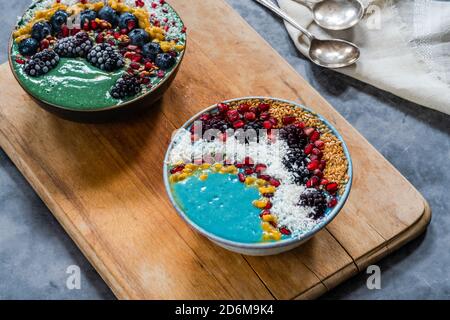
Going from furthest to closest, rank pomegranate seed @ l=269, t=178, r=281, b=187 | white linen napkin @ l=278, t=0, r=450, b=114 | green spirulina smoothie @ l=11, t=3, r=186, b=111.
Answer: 1. white linen napkin @ l=278, t=0, r=450, b=114
2. green spirulina smoothie @ l=11, t=3, r=186, b=111
3. pomegranate seed @ l=269, t=178, r=281, b=187

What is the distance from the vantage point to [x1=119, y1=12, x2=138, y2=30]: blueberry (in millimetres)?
2898

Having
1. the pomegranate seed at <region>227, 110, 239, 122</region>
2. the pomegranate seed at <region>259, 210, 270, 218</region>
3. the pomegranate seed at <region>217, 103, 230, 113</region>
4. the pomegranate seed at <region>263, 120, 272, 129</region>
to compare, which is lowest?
the pomegranate seed at <region>259, 210, 270, 218</region>

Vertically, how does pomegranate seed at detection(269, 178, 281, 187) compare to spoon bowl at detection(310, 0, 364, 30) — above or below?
above

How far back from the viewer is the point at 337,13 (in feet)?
11.2

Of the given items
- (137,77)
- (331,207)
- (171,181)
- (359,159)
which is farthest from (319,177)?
(137,77)

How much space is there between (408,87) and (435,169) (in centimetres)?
42

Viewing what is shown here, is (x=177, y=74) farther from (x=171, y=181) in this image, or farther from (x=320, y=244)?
(x=320, y=244)

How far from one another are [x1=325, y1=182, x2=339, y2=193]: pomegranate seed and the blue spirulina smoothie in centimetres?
26

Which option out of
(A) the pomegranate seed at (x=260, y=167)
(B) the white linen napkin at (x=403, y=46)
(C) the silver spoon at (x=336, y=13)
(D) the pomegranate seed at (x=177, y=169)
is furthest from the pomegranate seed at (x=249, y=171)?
(C) the silver spoon at (x=336, y=13)

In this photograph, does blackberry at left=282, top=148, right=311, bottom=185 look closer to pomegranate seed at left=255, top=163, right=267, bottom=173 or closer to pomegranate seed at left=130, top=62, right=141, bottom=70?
pomegranate seed at left=255, top=163, right=267, bottom=173

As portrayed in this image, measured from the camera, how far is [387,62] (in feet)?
10.6

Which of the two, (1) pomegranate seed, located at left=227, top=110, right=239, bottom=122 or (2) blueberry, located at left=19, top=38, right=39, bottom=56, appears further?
(2) blueberry, located at left=19, top=38, right=39, bottom=56

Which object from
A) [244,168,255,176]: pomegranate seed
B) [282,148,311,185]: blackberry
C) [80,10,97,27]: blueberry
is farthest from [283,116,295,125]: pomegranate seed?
[80,10,97,27]: blueberry

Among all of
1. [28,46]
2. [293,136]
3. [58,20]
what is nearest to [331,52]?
[293,136]
